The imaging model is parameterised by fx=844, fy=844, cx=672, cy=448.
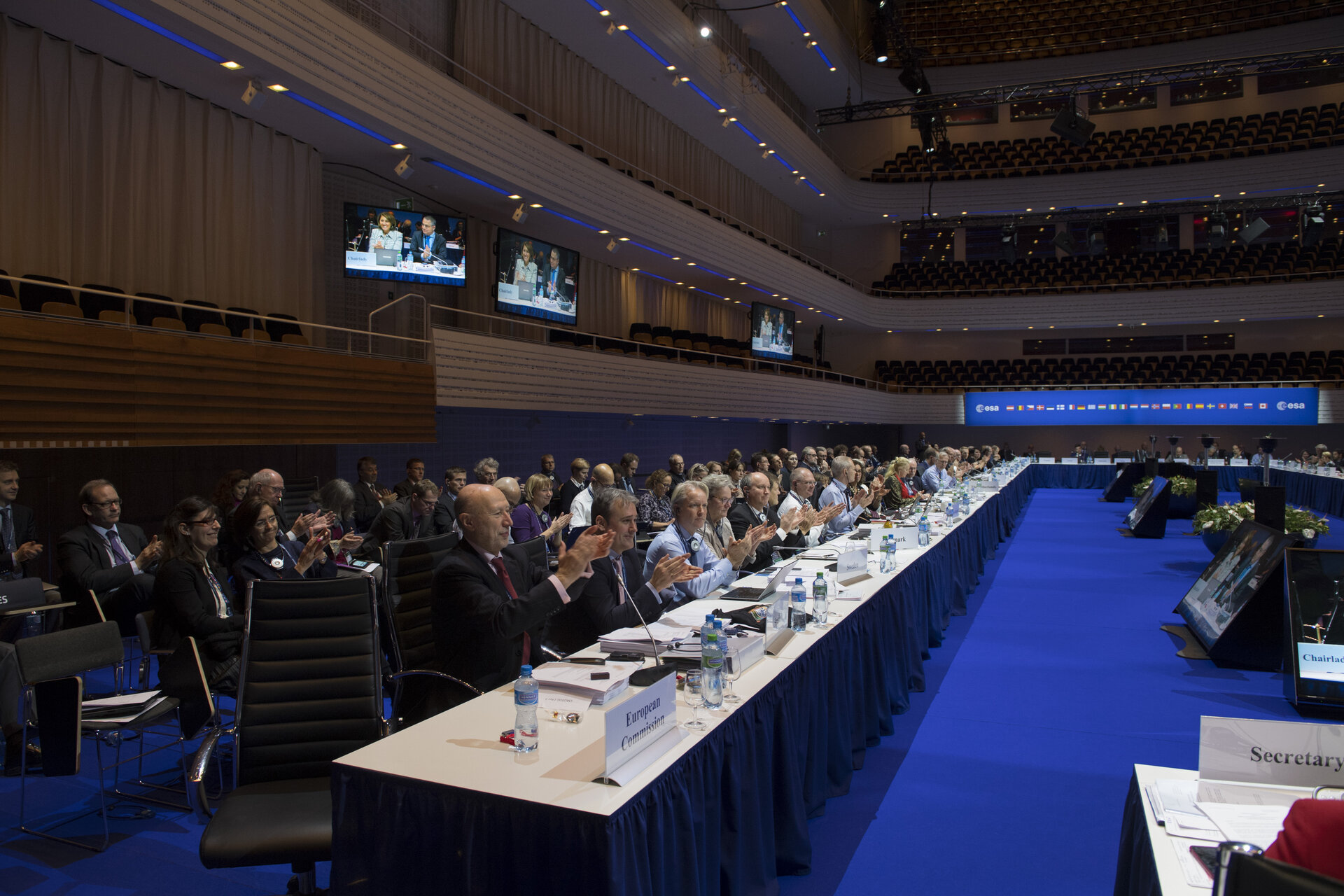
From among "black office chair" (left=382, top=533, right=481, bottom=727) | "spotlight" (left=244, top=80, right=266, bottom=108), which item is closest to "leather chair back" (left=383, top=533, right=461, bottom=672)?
"black office chair" (left=382, top=533, right=481, bottom=727)

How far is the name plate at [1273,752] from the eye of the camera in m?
1.99

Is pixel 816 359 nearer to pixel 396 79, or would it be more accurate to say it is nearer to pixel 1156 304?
pixel 1156 304

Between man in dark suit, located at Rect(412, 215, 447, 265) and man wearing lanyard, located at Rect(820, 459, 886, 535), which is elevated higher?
man in dark suit, located at Rect(412, 215, 447, 265)

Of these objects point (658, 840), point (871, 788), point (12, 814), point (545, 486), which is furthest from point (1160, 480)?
point (12, 814)

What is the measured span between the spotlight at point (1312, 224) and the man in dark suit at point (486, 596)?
24.3m

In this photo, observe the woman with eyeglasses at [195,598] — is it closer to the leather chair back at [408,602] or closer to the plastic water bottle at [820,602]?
the leather chair back at [408,602]

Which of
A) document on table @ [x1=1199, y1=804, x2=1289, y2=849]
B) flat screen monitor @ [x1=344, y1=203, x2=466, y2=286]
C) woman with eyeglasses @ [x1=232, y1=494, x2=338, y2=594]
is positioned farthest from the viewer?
flat screen monitor @ [x1=344, y1=203, x2=466, y2=286]

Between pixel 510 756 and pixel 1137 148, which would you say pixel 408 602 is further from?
pixel 1137 148

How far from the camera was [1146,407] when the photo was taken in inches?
871

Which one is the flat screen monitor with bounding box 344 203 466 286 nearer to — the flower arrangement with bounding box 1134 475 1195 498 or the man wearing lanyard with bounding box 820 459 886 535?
the man wearing lanyard with bounding box 820 459 886 535

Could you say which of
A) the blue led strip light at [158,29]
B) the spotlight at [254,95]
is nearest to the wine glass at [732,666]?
the blue led strip light at [158,29]

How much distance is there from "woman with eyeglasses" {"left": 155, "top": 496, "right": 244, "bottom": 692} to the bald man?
12.6 feet

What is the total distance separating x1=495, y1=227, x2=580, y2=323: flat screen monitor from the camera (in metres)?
12.1

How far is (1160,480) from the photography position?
11992 millimetres
